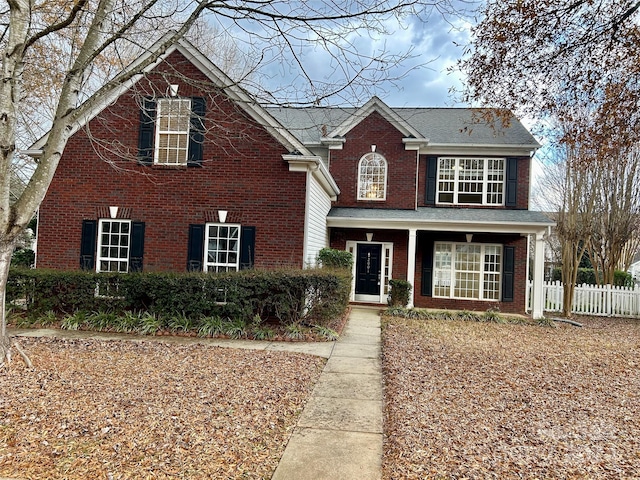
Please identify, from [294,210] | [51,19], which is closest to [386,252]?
[294,210]

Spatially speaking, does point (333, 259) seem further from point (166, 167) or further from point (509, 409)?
point (509, 409)

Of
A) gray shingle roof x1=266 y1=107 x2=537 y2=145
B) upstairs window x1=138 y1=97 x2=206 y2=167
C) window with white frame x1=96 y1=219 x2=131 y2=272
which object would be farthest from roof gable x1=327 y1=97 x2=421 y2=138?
window with white frame x1=96 y1=219 x2=131 y2=272

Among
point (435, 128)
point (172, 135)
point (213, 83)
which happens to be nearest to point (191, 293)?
point (172, 135)

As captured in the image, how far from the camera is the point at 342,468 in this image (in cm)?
339

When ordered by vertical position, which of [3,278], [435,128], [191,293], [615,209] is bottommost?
[191,293]

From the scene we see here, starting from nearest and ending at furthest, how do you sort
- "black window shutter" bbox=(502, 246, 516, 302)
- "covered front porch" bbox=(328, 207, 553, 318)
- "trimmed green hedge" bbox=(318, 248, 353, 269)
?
1. "trimmed green hedge" bbox=(318, 248, 353, 269)
2. "covered front porch" bbox=(328, 207, 553, 318)
3. "black window shutter" bbox=(502, 246, 516, 302)

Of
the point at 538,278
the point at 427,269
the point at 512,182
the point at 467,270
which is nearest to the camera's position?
the point at 538,278

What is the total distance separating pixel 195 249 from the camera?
1073cm

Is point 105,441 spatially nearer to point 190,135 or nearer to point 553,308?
point 190,135

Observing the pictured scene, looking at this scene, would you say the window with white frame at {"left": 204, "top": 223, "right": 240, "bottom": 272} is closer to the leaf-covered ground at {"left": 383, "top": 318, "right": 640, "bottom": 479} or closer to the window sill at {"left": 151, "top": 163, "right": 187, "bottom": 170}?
the window sill at {"left": 151, "top": 163, "right": 187, "bottom": 170}

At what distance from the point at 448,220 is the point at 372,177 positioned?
3.27m

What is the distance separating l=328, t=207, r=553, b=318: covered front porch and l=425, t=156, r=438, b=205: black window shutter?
14.9 inches

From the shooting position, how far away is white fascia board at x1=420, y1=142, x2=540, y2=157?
14.5m

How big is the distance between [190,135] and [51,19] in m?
3.60
